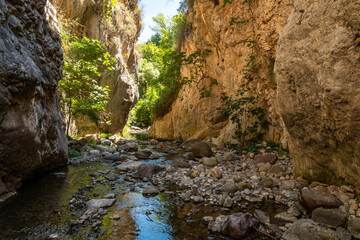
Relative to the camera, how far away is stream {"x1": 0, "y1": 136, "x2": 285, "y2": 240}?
2658mm

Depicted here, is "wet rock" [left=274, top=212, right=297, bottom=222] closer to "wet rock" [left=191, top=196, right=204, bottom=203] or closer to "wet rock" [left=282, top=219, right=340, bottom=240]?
"wet rock" [left=282, top=219, right=340, bottom=240]

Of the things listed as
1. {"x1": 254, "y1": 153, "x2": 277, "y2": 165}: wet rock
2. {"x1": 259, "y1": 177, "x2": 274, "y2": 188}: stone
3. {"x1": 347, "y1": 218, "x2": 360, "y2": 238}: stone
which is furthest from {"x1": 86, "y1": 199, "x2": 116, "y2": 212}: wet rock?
{"x1": 254, "y1": 153, "x2": 277, "y2": 165}: wet rock

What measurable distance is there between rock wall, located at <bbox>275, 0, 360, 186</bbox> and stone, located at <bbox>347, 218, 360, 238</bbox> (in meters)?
0.71

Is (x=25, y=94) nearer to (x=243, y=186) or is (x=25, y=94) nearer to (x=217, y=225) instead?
(x=217, y=225)

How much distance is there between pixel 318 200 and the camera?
3.00 m

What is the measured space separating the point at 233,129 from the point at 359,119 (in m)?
6.02

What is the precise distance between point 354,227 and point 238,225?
1398 mm

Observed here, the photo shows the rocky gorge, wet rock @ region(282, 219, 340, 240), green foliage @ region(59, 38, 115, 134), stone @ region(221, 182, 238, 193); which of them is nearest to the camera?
wet rock @ region(282, 219, 340, 240)

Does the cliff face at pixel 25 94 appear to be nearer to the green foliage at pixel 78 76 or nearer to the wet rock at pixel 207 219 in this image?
the green foliage at pixel 78 76

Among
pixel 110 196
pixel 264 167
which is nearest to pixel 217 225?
pixel 110 196

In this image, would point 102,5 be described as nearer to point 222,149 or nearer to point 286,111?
point 222,149

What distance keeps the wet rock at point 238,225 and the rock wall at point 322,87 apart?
5.86ft

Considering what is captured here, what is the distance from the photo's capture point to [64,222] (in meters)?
2.86

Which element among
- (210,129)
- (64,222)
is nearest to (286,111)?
(64,222)
